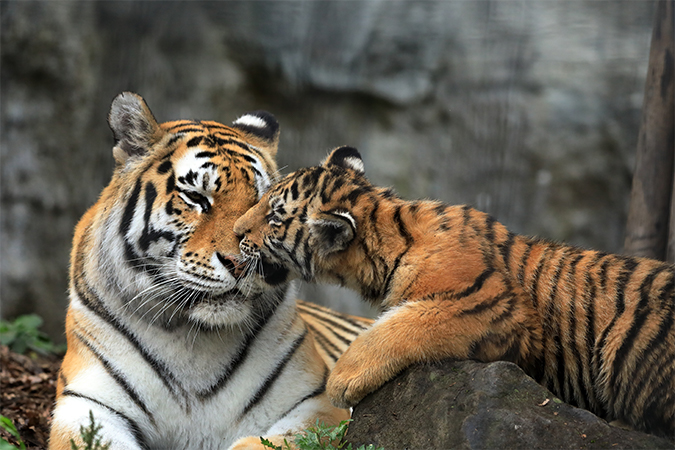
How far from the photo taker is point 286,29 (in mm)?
7371

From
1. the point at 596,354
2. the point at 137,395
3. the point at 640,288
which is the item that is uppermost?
the point at 640,288

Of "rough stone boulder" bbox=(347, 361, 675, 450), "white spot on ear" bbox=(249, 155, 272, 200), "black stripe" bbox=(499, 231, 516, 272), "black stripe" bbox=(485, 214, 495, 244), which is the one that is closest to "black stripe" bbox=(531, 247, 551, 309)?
"black stripe" bbox=(499, 231, 516, 272)

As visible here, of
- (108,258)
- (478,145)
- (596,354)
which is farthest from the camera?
(478,145)

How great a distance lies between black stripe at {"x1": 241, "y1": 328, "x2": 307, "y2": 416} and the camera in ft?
10.7

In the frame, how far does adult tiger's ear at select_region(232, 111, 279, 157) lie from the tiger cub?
0.46 metres

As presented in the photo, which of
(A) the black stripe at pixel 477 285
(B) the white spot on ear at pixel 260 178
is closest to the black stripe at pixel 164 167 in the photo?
(B) the white spot on ear at pixel 260 178

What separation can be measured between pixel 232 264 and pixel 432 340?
3.46 feet

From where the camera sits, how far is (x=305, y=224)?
339 cm

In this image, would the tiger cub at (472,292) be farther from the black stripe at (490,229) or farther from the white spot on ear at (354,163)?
the white spot on ear at (354,163)

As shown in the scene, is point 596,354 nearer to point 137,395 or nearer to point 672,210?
point 672,210

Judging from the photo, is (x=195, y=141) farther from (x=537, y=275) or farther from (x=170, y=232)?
(x=537, y=275)

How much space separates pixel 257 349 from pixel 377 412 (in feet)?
2.85

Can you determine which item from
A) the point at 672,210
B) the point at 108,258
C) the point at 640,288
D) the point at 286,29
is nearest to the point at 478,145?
the point at 286,29

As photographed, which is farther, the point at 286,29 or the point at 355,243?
the point at 286,29
